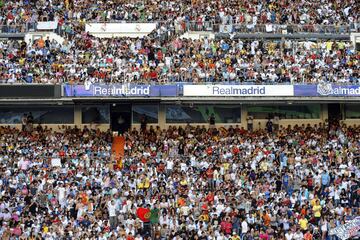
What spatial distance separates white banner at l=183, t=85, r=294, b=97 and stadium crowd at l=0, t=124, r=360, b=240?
72.4 inches

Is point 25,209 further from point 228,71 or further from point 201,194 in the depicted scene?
point 228,71

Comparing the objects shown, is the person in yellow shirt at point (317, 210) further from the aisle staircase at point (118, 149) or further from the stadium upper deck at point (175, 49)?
the stadium upper deck at point (175, 49)

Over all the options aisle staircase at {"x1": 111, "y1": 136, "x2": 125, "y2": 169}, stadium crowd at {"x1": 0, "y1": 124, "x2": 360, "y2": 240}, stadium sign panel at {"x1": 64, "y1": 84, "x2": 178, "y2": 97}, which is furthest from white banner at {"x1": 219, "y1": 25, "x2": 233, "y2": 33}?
aisle staircase at {"x1": 111, "y1": 136, "x2": 125, "y2": 169}

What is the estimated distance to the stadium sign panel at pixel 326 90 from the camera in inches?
1474

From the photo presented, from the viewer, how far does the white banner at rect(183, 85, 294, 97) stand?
36969mm

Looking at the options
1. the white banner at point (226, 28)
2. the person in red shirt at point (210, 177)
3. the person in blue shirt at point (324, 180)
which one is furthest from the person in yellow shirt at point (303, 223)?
the white banner at point (226, 28)

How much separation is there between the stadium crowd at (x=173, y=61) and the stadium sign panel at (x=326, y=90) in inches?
13.5

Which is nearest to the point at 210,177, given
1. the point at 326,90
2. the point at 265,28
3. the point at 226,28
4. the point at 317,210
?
the point at 317,210

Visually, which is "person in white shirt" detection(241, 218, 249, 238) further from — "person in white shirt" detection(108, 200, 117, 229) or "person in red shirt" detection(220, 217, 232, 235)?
"person in white shirt" detection(108, 200, 117, 229)

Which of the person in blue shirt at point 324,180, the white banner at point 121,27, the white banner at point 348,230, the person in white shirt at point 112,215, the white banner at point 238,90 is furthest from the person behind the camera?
the white banner at point 121,27

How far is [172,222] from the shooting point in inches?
1163

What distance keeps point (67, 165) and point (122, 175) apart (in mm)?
2312

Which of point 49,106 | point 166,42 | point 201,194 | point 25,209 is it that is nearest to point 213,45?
point 166,42

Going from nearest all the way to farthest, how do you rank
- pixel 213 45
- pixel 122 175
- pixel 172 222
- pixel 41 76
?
pixel 172 222 → pixel 122 175 → pixel 41 76 → pixel 213 45
